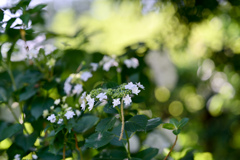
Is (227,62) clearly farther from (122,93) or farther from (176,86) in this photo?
(122,93)

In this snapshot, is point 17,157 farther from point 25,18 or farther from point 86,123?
point 25,18

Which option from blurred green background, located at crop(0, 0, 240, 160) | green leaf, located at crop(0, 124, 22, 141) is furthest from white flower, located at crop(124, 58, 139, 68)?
green leaf, located at crop(0, 124, 22, 141)

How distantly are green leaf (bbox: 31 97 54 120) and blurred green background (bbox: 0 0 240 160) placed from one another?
0.41 feet

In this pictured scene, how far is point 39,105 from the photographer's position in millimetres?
737

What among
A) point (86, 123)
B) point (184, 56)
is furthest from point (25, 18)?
point (184, 56)

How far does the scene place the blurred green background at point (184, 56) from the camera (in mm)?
1000

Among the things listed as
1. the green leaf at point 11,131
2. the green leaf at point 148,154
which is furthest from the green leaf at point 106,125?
the green leaf at point 11,131

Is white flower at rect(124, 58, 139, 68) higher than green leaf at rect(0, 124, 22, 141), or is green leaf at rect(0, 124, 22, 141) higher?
white flower at rect(124, 58, 139, 68)

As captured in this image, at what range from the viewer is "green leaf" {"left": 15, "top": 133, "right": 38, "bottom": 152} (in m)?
0.70

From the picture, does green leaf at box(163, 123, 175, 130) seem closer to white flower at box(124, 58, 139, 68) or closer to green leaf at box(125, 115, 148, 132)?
green leaf at box(125, 115, 148, 132)

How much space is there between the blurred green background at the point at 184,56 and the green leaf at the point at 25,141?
230mm

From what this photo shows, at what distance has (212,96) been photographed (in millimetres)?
1725

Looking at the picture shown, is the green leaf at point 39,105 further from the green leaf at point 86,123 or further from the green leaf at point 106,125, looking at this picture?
the green leaf at point 106,125

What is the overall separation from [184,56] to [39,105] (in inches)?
38.0
